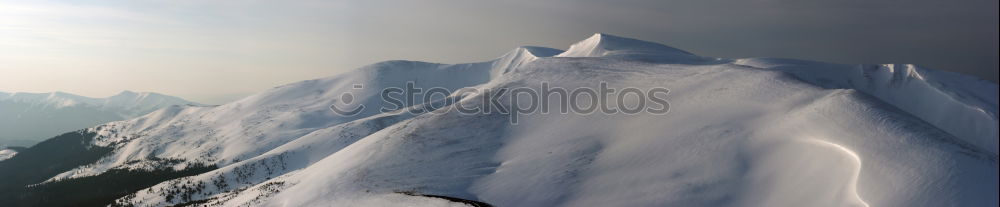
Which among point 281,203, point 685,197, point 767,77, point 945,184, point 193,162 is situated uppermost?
point 767,77

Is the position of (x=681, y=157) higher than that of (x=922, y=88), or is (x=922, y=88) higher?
(x=681, y=157)

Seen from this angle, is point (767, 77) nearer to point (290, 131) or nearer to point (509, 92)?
point (509, 92)

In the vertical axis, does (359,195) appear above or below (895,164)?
below

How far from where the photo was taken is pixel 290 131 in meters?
199

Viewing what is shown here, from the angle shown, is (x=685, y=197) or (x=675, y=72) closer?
(x=685, y=197)

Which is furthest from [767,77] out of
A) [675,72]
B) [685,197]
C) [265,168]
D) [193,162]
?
[193,162]

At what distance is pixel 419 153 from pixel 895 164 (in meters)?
58.9

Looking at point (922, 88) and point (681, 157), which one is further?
point (922, 88)

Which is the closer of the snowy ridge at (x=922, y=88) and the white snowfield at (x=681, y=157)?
the white snowfield at (x=681, y=157)

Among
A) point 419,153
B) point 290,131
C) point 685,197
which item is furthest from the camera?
point 290,131

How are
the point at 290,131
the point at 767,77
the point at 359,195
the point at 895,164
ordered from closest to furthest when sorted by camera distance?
the point at 895,164 → the point at 359,195 → the point at 767,77 → the point at 290,131

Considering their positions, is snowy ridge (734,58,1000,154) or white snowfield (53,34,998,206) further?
snowy ridge (734,58,1000,154)

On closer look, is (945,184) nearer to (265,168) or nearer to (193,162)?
(265,168)

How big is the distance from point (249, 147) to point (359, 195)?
470 ft
